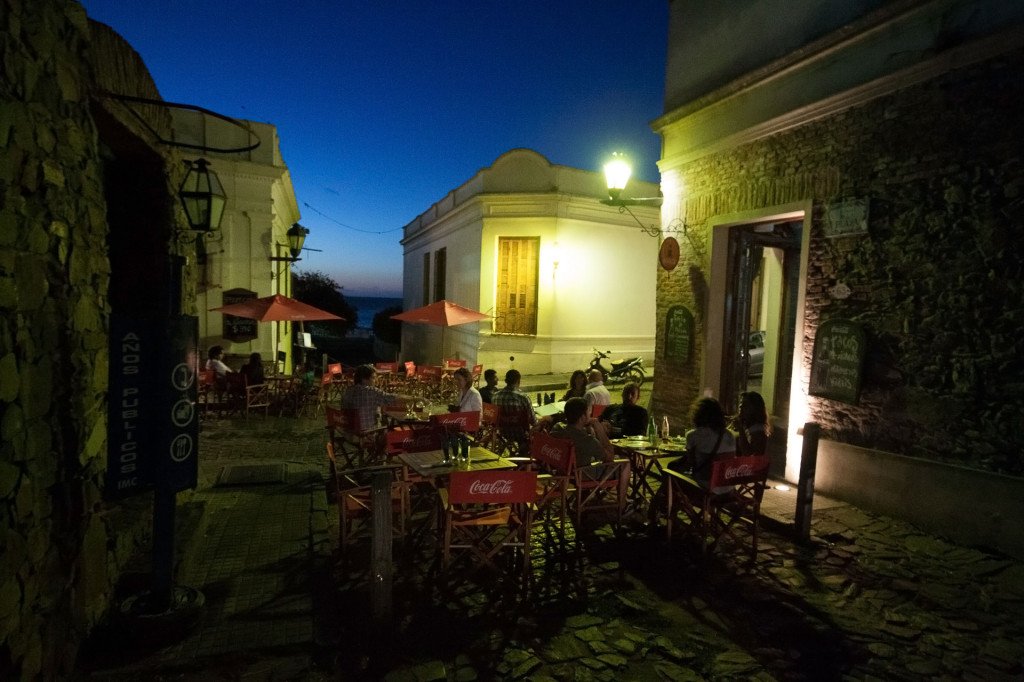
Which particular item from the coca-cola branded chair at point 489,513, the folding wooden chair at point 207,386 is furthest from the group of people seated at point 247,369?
the coca-cola branded chair at point 489,513

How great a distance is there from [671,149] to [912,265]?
4701 mm

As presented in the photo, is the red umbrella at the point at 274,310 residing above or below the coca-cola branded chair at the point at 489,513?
above

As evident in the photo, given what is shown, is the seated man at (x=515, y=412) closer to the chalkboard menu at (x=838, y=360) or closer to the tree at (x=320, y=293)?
the chalkboard menu at (x=838, y=360)

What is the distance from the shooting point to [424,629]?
4.01 m

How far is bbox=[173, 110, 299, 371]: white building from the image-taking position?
13359mm

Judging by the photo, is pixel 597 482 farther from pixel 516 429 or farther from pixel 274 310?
pixel 274 310

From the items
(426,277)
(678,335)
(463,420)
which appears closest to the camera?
(463,420)

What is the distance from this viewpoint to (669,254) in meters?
9.76

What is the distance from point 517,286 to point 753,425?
10983mm

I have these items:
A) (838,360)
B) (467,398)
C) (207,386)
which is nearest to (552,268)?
(467,398)

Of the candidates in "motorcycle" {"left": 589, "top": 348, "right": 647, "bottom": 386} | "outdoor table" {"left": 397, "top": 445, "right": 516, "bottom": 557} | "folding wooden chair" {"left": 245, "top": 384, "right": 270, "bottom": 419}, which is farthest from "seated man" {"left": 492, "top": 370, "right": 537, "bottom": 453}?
"motorcycle" {"left": 589, "top": 348, "right": 647, "bottom": 386}

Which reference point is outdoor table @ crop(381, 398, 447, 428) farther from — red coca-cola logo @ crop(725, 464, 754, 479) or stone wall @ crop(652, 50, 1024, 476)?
stone wall @ crop(652, 50, 1024, 476)

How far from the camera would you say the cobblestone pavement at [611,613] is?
3.63 metres

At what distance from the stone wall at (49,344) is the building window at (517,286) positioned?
13.0m
